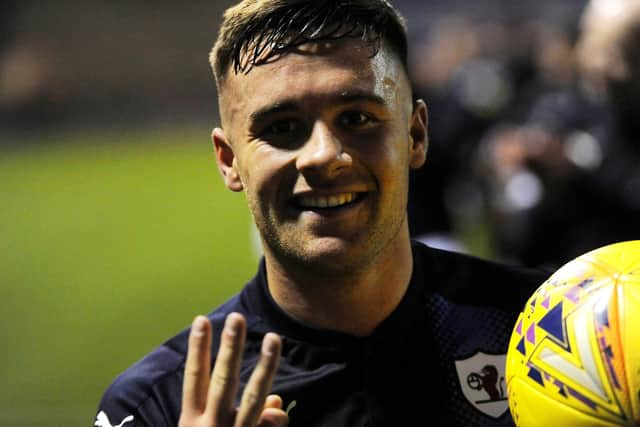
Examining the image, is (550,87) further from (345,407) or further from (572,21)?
(345,407)

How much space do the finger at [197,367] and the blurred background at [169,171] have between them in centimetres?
299

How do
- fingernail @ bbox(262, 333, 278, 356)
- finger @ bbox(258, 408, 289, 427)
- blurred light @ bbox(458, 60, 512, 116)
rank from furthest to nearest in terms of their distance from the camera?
blurred light @ bbox(458, 60, 512, 116) → finger @ bbox(258, 408, 289, 427) → fingernail @ bbox(262, 333, 278, 356)

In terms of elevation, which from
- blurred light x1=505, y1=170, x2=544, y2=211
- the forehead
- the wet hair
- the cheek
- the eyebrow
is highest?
the wet hair

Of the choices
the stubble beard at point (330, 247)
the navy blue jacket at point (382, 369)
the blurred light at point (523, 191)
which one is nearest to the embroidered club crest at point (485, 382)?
the navy blue jacket at point (382, 369)

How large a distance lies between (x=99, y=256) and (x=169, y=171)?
342cm

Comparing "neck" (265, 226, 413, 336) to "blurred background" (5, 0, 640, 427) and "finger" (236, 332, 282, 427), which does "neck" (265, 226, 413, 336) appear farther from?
"blurred background" (5, 0, 640, 427)

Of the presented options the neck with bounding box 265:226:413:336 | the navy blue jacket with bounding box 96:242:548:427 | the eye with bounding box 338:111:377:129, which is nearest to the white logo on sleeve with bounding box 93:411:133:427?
the navy blue jacket with bounding box 96:242:548:427

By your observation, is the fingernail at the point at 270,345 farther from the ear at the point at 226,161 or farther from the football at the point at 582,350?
the ear at the point at 226,161

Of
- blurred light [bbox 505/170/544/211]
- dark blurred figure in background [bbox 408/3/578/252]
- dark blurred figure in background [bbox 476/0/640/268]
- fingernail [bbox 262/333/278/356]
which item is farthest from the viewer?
dark blurred figure in background [bbox 408/3/578/252]

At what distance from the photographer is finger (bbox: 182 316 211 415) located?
213 cm

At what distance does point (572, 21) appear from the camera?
13977mm

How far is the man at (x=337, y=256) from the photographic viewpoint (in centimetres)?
249

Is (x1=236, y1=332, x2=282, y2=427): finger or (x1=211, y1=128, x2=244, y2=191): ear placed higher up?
(x1=211, y1=128, x2=244, y2=191): ear

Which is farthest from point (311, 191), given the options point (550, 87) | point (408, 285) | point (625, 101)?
point (550, 87)
